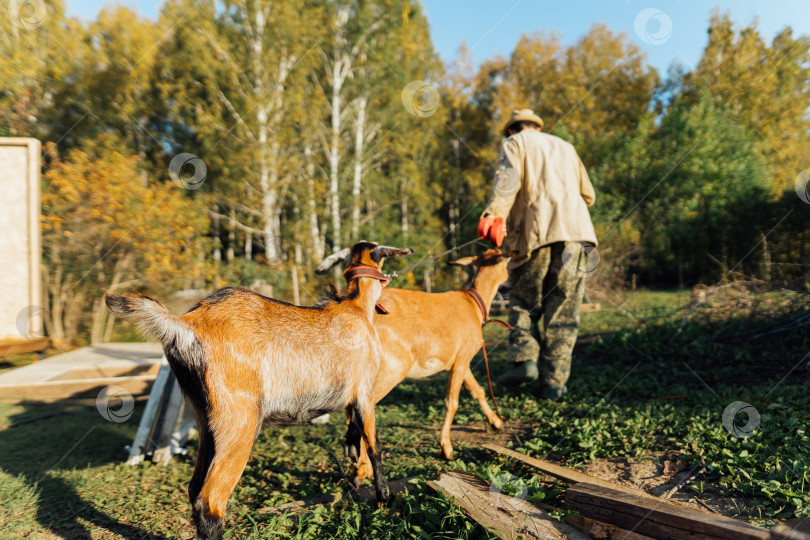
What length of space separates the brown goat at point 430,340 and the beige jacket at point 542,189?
1.06m

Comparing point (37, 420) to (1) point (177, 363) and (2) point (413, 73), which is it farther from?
(2) point (413, 73)

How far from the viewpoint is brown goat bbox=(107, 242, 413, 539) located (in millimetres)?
2182

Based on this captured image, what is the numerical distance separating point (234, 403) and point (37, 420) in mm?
4485

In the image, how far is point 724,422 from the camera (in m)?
3.63

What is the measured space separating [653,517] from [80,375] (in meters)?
6.41

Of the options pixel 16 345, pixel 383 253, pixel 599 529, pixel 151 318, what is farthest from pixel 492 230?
pixel 16 345

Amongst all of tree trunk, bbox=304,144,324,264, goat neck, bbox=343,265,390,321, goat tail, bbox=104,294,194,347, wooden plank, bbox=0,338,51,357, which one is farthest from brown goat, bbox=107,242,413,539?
tree trunk, bbox=304,144,324,264

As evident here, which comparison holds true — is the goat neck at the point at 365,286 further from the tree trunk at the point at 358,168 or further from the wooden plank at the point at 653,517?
the tree trunk at the point at 358,168

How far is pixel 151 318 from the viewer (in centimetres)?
210

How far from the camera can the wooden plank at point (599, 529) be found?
2.08 meters

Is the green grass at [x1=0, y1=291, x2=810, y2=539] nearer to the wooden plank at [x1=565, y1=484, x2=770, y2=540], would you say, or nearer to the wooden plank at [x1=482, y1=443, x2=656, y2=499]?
the wooden plank at [x1=482, y1=443, x2=656, y2=499]

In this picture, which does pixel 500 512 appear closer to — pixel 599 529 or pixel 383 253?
pixel 599 529

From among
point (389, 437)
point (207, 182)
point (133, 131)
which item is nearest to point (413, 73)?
point (207, 182)

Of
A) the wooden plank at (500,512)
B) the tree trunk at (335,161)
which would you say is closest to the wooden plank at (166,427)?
the wooden plank at (500,512)
